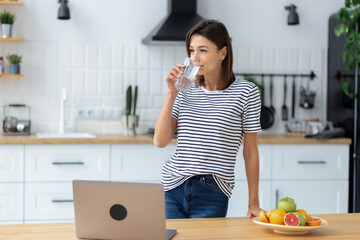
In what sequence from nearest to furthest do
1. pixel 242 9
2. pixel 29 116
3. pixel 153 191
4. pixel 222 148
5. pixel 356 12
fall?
pixel 153 191
pixel 222 148
pixel 356 12
pixel 29 116
pixel 242 9

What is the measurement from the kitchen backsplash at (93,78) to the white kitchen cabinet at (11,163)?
612 mm

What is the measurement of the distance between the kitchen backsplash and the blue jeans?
2.19 meters

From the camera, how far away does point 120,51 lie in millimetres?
4320

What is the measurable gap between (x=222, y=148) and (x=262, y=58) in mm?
2450

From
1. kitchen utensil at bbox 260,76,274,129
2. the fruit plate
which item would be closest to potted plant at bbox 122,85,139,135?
kitchen utensil at bbox 260,76,274,129

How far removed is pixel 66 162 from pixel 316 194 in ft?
5.83

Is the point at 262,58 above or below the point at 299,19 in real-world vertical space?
below

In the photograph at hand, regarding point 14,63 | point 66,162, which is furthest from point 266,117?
point 14,63

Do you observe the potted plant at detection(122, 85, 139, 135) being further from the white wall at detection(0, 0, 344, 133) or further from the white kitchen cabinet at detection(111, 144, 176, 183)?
the white kitchen cabinet at detection(111, 144, 176, 183)

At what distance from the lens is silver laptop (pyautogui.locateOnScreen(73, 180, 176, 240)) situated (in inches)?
63.8

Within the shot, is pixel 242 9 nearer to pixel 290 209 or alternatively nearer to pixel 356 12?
pixel 356 12

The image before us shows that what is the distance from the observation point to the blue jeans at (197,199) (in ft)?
7.17

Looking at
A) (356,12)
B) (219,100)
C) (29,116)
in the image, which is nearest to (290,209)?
(219,100)

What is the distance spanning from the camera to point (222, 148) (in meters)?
2.21
